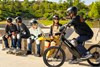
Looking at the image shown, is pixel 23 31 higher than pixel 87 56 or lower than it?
higher

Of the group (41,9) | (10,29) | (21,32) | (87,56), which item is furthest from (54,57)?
(41,9)

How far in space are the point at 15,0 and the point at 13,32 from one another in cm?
5243

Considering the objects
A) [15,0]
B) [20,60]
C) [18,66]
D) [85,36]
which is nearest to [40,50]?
[20,60]

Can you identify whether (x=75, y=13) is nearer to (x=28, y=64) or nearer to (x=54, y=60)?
(x=54, y=60)

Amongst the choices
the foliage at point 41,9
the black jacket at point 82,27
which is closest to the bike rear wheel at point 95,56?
the black jacket at point 82,27

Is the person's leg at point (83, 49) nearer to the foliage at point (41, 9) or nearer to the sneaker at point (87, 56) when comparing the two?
the sneaker at point (87, 56)

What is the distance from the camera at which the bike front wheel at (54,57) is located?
853 cm

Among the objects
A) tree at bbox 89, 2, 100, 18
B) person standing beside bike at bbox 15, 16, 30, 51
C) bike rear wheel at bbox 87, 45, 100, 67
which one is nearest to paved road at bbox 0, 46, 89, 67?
bike rear wheel at bbox 87, 45, 100, 67

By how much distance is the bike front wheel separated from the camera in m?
8.53

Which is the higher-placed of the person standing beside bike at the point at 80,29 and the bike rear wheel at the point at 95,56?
the person standing beside bike at the point at 80,29

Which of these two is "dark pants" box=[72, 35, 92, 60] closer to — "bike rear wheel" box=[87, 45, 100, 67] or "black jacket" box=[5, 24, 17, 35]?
"bike rear wheel" box=[87, 45, 100, 67]

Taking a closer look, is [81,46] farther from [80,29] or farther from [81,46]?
[80,29]

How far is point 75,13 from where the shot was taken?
8.48 m

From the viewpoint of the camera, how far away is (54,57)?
8742mm
